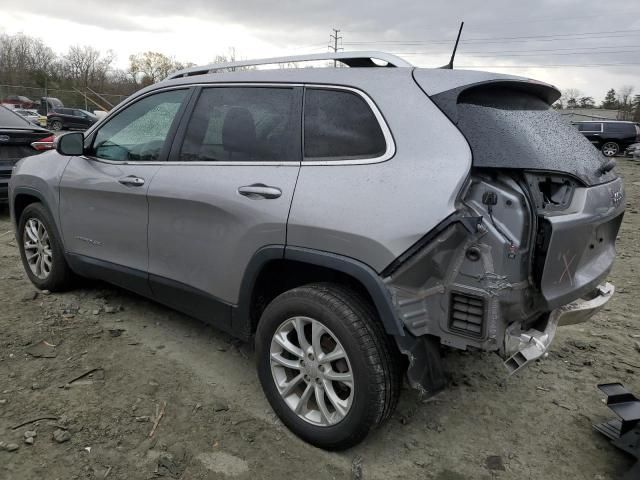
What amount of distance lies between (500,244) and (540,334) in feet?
2.00

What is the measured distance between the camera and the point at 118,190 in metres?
3.53

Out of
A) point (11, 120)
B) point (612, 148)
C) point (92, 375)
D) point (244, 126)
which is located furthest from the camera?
point (612, 148)

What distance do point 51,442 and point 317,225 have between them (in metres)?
1.71

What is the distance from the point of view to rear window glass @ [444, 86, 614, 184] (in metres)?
2.23

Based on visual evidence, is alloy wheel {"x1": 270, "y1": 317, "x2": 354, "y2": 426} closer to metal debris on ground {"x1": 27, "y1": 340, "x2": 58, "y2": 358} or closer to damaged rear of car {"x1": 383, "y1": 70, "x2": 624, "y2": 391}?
damaged rear of car {"x1": 383, "y1": 70, "x2": 624, "y2": 391}

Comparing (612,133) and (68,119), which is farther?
(68,119)

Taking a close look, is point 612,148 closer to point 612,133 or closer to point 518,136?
point 612,133

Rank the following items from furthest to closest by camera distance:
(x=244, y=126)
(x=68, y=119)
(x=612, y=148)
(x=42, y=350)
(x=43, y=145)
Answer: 1. (x=68, y=119)
2. (x=612, y=148)
3. (x=43, y=145)
4. (x=42, y=350)
5. (x=244, y=126)

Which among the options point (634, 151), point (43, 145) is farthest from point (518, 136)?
point (634, 151)

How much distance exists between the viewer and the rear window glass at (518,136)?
2.23m

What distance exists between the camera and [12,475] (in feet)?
7.80

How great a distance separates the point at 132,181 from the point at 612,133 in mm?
26672

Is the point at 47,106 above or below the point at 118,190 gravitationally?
below

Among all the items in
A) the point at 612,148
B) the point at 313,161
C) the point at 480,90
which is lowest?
the point at 612,148
